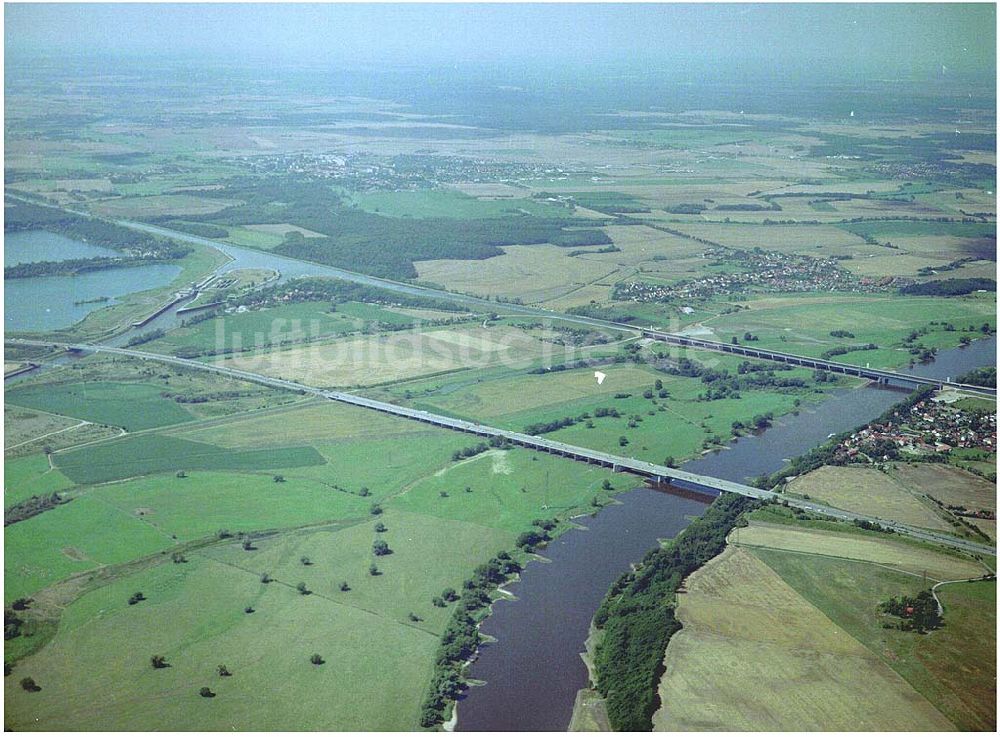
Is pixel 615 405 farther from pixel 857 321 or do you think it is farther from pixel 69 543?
pixel 69 543

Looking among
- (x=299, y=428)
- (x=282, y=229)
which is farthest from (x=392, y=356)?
(x=282, y=229)

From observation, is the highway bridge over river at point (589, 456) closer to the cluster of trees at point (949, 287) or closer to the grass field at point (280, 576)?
the grass field at point (280, 576)

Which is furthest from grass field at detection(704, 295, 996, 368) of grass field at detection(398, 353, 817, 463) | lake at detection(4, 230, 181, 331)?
lake at detection(4, 230, 181, 331)

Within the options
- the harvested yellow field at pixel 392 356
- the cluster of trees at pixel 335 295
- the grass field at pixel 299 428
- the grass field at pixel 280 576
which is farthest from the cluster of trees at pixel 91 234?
the grass field at pixel 280 576

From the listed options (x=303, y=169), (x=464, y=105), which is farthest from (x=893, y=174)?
(x=464, y=105)

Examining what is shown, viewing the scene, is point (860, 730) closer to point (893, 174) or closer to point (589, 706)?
point (589, 706)

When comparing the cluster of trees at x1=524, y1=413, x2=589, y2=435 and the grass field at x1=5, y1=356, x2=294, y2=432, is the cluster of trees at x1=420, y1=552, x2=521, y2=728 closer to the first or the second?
the cluster of trees at x1=524, y1=413, x2=589, y2=435

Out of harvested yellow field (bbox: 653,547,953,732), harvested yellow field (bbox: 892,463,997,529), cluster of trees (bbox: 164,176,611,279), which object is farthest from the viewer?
cluster of trees (bbox: 164,176,611,279)
